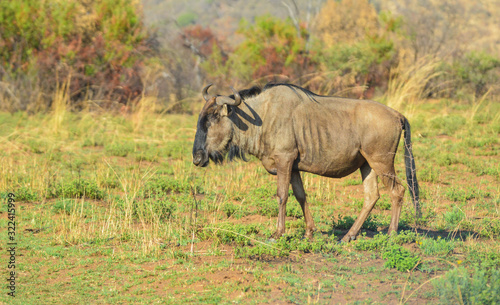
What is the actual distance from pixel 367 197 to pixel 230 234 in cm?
175

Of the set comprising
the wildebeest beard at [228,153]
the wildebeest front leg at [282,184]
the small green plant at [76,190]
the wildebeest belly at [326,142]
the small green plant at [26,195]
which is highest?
the wildebeest belly at [326,142]

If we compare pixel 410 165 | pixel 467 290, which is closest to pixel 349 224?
pixel 410 165

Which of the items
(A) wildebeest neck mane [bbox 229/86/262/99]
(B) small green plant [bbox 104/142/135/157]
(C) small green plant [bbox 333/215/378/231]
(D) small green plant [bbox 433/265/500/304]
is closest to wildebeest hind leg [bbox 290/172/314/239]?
(C) small green plant [bbox 333/215/378/231]

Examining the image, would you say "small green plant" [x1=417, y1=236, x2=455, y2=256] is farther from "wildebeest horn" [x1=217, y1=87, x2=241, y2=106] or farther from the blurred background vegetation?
the blurred background vegetation

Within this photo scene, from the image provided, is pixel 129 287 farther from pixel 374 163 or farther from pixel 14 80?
pixel 14 80

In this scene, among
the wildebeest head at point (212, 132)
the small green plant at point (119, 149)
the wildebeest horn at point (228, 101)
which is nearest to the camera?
the wildebeest horn at point (228, 101)

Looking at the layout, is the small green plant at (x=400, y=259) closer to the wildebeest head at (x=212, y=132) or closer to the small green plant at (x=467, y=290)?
the small green plant at (x=467, y=290)

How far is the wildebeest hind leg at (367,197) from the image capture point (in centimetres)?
678

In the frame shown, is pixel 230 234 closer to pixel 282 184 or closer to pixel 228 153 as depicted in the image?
pixel 282 184

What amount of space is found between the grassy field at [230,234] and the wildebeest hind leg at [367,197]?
0.14 metres

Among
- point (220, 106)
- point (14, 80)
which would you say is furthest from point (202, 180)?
point (14, 80)

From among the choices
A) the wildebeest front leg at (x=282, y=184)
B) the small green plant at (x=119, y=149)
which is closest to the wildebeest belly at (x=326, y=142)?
the wildebeest front leg at (x=282, y=184)

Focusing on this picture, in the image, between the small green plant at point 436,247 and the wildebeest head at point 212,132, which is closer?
the small green plant at point 436,247

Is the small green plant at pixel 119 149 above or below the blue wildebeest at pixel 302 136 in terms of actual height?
below
